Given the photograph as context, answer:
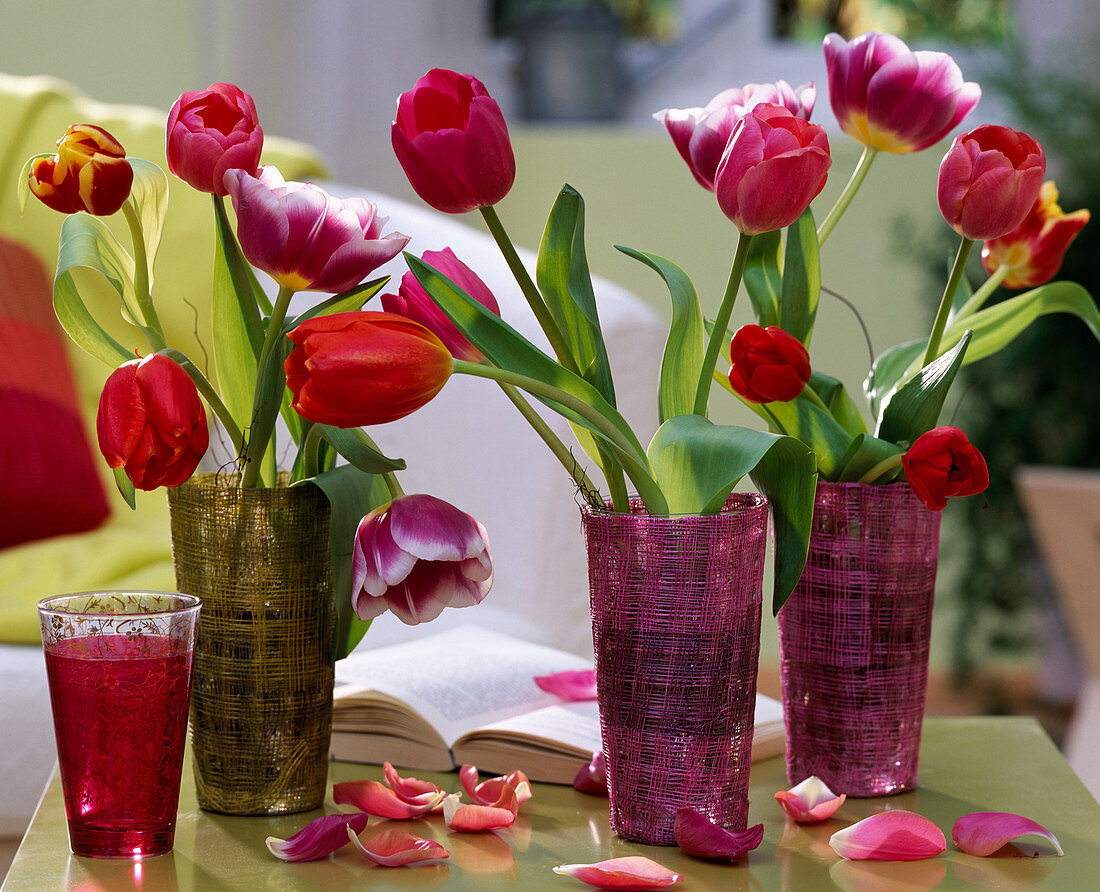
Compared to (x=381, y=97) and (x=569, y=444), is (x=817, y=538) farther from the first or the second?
(x=381, y=97)

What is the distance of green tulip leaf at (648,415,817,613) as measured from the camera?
1.96 ft

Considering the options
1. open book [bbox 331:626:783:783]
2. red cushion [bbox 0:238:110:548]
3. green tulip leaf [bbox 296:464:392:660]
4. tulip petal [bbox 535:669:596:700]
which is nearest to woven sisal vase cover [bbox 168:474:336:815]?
green tulip leaf [bbox 296:464:392:660]

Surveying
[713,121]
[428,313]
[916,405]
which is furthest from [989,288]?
[428,313]

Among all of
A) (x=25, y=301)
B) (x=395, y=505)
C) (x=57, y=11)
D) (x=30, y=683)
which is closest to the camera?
(x=395, y=505)

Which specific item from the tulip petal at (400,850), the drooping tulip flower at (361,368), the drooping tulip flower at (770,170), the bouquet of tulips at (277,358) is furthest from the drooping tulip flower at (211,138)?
the tulip petal at (400,850)

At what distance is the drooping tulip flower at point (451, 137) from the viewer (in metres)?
0.57

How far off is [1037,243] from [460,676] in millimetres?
461

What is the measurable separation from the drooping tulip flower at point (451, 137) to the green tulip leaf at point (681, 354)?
116 mm

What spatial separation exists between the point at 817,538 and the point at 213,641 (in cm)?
33

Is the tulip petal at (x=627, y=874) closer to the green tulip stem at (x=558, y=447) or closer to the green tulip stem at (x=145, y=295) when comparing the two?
the green tulip stem at (x=558, y=447)

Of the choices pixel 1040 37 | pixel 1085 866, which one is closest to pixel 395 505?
pixel 1085 866

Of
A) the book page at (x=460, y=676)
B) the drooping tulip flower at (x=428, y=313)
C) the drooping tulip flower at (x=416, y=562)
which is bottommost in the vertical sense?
the book page at (x=460, y=676)

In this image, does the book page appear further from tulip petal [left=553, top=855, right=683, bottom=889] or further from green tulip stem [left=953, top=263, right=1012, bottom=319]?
green tulip stem [left=953, top=263, right=1012, bottom=319]

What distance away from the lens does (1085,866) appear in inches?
25.7
